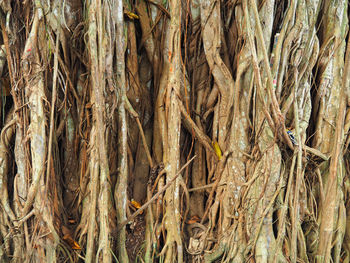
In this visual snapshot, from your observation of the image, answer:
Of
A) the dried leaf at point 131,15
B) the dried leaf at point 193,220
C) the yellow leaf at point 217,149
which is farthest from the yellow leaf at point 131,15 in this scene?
the dried leaf at point 193,220

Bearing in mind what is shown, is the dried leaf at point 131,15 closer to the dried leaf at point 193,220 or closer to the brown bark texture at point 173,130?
the brown bark texture at point 173,130

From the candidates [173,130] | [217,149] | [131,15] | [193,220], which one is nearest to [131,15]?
[131,15]

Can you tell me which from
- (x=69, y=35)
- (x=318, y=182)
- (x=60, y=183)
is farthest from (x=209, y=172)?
(x=69, y=35)

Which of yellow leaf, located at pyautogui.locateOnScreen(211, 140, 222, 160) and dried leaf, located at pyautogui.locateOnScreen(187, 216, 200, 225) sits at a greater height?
yellow leaf, located at pyautogui.locateOnScreen(211, 140, 222, 160)

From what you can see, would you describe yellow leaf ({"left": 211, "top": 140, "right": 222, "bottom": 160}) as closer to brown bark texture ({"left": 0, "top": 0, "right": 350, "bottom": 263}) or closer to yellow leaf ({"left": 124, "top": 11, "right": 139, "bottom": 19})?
brown bark texture ({"left": 0, "top": 0, "right": 350, "bottom": 263})

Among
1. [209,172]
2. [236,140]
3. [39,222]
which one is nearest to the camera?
[39,222]

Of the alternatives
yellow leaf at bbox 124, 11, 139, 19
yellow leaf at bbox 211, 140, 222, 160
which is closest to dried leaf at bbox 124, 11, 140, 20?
yellow leaf at bbox 124, 11, 139, 19

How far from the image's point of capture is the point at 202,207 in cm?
228

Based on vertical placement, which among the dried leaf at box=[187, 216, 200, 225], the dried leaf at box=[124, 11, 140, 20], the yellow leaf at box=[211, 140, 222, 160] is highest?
the dried leaf at box=[124, 11, 140, 20]

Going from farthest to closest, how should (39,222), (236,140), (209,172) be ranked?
1. (209,172)
2. (236,140)
3. (39,222)

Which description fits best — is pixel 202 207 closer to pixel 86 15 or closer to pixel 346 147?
pixel 346 147

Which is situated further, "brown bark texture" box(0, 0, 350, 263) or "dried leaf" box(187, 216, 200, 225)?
"dried leaf" box(187, 216, 200, 225)

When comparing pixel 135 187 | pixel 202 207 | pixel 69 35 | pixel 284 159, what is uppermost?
pixel 69 35

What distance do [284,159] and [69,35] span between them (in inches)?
56.0
